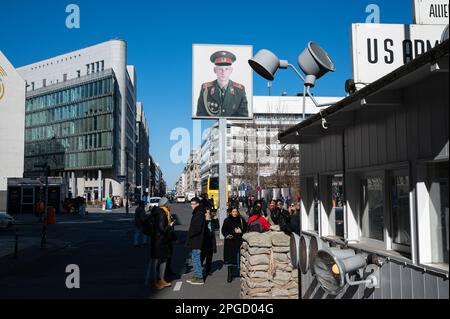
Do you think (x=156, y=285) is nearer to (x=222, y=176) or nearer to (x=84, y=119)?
(x=222, y=176)

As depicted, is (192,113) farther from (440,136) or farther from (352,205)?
(440,136)

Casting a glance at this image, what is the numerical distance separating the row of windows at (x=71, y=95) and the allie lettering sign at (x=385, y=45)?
74.8 meters

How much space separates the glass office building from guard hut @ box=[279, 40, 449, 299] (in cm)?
7394

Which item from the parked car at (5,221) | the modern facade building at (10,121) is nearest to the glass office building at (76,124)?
the modern facade building at (10,121)

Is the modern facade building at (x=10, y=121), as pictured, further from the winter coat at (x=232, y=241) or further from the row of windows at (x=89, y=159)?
the winter coat at (x=232, y=241)

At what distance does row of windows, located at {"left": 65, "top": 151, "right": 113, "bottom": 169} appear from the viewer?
78.1 meters

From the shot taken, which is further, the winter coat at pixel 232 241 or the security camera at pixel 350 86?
the winter coat at pixel 232 241

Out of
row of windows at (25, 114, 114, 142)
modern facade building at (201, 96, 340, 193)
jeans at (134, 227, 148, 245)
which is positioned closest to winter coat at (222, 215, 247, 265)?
jeans at (134, 227, 148, 245)

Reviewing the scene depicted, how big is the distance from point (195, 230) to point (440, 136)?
21.4 ft

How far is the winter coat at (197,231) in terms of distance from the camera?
32.2 ft

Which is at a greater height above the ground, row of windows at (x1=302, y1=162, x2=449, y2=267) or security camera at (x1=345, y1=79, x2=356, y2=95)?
security camera at (x1=345, y1=79, x2=356, y2=95)

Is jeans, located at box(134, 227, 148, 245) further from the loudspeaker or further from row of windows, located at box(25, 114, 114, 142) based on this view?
row of windows, located at box(25, 114, 114, 142)

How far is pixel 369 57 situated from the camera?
20.0 ft
